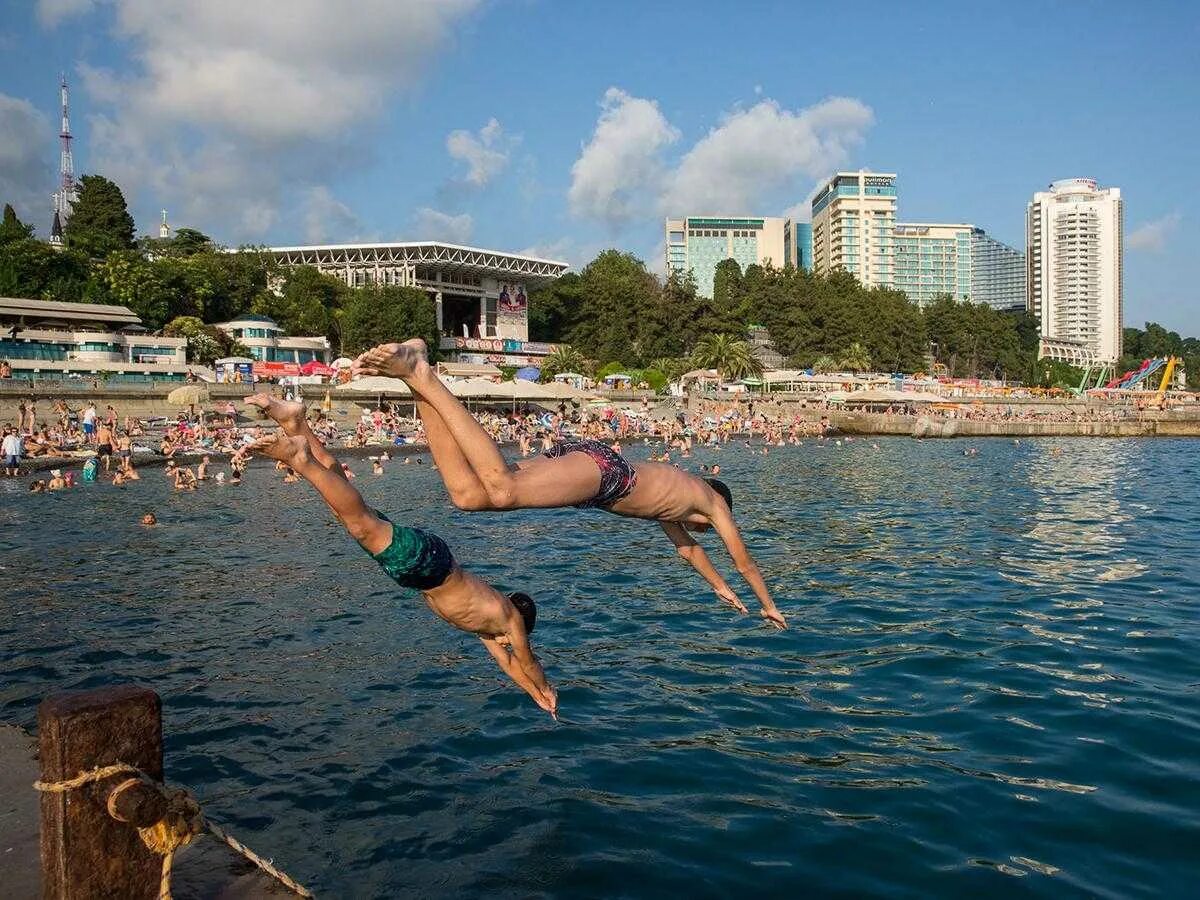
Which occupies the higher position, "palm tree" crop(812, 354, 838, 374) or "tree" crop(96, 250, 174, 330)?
"tree" crop(96, 250, 174, 330)

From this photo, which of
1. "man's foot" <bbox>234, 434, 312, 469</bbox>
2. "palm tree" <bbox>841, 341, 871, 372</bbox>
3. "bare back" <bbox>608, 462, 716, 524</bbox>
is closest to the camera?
"man's foot" <bbox>234, 434, 312, 469</bbox>

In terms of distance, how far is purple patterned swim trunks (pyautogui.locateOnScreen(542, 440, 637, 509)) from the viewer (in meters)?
6.03

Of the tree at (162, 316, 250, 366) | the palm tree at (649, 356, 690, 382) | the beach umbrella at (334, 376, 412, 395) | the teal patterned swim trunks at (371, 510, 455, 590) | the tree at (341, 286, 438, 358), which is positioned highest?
the tree at (341, 286, 438, 358)

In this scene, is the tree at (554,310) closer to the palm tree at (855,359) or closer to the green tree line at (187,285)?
the green tree line at (187,285)

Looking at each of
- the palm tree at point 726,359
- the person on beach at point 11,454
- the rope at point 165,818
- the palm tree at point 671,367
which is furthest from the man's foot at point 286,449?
the palm tree at point 671,367

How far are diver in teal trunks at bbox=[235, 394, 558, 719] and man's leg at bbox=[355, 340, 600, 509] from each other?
502mm

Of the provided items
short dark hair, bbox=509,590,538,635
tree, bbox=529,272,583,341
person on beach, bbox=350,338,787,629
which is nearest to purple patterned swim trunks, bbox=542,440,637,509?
person on beach, bbox=350,338,787,629

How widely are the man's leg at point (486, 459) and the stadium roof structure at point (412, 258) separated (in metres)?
89.7

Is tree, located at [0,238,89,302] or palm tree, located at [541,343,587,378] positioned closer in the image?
tree, located at [0,238,89,302]

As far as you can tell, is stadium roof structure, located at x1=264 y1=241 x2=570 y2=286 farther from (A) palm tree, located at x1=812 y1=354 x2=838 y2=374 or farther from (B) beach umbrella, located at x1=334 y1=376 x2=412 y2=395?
(B) beach umbrella, located at x1=334 y1=376 x2=412 y2=395

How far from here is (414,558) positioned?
5496 millimetres

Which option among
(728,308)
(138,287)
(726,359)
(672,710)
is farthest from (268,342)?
(672,710)

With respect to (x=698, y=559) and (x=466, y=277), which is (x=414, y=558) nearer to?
(x=698, y=559)

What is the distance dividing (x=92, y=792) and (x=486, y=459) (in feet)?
8.41
